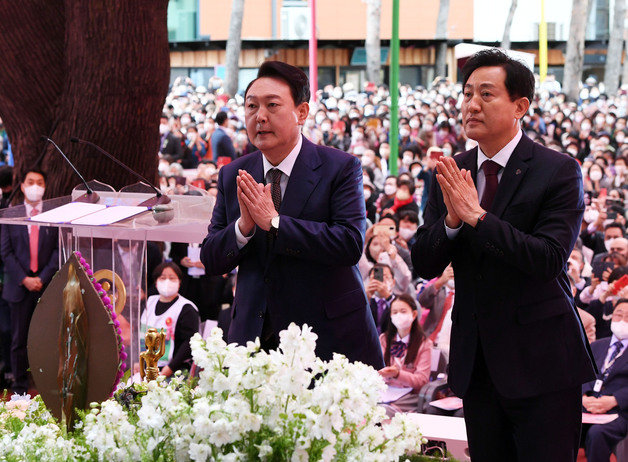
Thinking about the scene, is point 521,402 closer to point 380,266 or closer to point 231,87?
point 380,266

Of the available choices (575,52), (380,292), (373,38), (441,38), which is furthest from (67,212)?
(441,38)

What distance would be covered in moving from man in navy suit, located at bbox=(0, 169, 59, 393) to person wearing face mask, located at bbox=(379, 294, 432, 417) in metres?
2.45

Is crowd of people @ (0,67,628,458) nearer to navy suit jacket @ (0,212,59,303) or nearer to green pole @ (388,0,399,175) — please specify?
green pole @ (388,0,399,175)

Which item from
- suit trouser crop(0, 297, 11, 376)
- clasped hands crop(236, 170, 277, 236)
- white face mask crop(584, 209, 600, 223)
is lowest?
suit trouser crop(0, 297, 11, 376)

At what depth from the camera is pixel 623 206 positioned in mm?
9836

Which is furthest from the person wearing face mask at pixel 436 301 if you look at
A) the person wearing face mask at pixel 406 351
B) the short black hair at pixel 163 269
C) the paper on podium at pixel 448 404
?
the short black hair at pixel 163 269

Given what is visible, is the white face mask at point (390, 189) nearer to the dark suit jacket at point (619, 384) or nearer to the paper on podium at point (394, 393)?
the paper on podium at point (394, 393)

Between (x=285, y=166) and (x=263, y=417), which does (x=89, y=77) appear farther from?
(x=263, y=417)

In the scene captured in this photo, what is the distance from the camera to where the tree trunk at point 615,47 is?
1168 inches

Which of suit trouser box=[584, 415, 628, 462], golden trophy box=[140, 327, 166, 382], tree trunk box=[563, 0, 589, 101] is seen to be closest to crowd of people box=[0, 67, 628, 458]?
suit trouser box=[584, 415, 628, 462]

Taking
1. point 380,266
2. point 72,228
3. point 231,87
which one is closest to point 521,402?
point 72,228

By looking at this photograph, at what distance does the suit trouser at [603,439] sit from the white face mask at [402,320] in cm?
131

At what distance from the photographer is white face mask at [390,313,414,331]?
5699 mm

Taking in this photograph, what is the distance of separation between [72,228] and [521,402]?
1.61m
